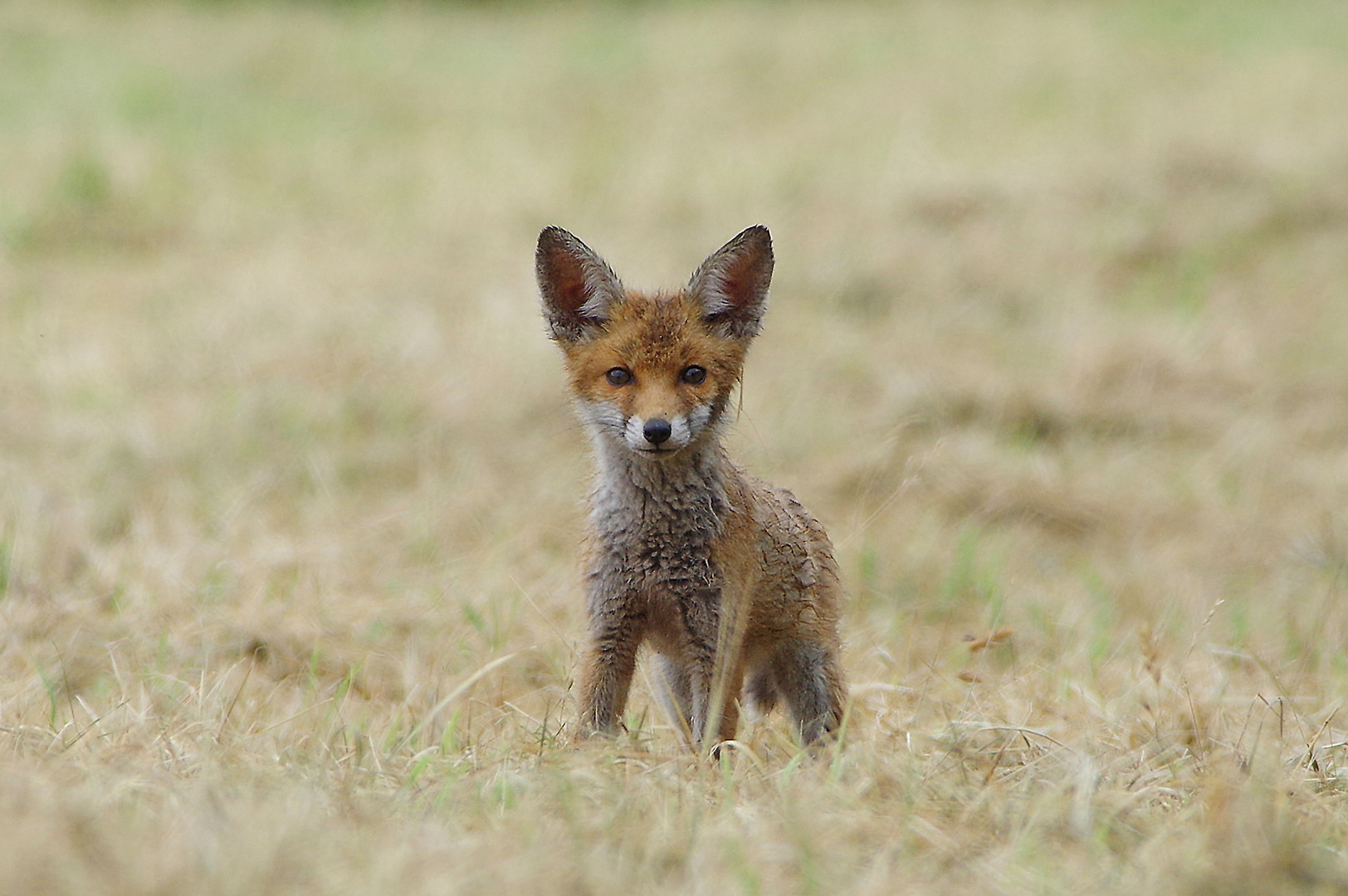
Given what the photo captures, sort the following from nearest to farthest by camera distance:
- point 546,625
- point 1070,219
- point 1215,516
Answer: point 546,625 < point 1215,516 < point 1070,219

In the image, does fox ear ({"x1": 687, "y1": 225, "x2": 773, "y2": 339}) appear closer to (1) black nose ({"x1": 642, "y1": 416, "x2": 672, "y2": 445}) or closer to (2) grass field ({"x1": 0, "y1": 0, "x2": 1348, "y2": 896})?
(1) black nose ({"x1": 642, "y1": 416, "x2": 672, "y2": 445})

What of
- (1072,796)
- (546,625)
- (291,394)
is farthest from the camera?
(291,394)

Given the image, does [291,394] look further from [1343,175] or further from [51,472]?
[1343,175]

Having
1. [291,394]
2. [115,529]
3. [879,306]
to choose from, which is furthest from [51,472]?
[879,306]

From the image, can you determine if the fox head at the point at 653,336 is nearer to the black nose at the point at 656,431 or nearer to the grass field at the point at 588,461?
the black nose at the point at 656,431

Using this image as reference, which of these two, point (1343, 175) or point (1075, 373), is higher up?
point (1343, 175)

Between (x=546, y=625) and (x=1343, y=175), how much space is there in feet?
30.5

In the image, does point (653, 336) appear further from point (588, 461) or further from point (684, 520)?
point (588, 461)

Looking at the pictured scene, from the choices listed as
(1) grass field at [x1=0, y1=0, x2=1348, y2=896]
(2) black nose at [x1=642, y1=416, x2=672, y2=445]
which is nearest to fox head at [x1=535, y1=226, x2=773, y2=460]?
(2) black nose at [x1=642, y1=416, x2=672, y2=445]

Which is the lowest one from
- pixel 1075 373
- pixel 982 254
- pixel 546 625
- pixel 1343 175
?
pixel 546 625

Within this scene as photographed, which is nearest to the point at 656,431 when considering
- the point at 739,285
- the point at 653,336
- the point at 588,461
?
the point at 653,336

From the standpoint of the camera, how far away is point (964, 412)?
8047 millimetres

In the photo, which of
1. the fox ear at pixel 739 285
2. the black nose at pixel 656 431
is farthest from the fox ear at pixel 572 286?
the black nose at pixel 656 431

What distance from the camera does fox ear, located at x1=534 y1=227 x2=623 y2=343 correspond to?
4020 mm
